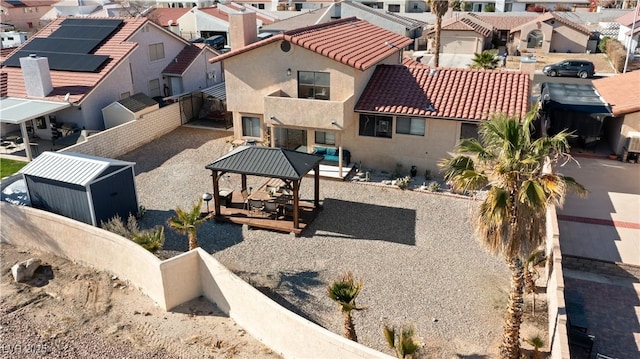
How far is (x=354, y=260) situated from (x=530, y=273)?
248 inches

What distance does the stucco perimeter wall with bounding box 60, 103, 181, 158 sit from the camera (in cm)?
2889

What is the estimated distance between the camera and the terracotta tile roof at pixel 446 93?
25.6 meters

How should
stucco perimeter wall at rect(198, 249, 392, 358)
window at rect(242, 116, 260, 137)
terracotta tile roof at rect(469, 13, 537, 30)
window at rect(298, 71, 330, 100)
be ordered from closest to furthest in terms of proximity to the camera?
stucco perimeter wall at rect(198, 249, 392, 358) < window at rect(298, 71, 330, 100) < window at rect(242, 116, 260, 137) < terracotta tile roof at rect(469, 13, 537, 30)

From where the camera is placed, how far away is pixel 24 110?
3011 cm

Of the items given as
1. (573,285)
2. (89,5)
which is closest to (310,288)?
(573,285)

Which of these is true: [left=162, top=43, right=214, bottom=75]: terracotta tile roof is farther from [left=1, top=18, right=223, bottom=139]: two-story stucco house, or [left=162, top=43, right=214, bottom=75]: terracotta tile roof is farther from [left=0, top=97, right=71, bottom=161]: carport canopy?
[left=0, top=97, right=71, bottom=161]: carport canopy

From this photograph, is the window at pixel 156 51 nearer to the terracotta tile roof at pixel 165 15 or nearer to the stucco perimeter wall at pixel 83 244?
the stucco perimeter wall at pixel 83 244

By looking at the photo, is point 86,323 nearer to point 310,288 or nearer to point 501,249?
point 310,288

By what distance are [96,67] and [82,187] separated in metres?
16.1

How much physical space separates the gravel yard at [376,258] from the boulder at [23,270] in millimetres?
4715

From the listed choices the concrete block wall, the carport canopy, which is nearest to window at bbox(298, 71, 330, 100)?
the concrete block wall

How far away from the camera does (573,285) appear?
18.0m

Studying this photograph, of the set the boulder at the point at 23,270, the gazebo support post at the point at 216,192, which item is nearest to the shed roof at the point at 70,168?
the boulder at the point at 23,270

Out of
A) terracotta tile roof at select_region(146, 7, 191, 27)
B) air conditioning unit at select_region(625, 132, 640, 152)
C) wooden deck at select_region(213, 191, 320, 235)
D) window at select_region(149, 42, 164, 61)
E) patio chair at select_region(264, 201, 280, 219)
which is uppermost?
terracotta tile roof at select_region(146, 7, 191, 27)
